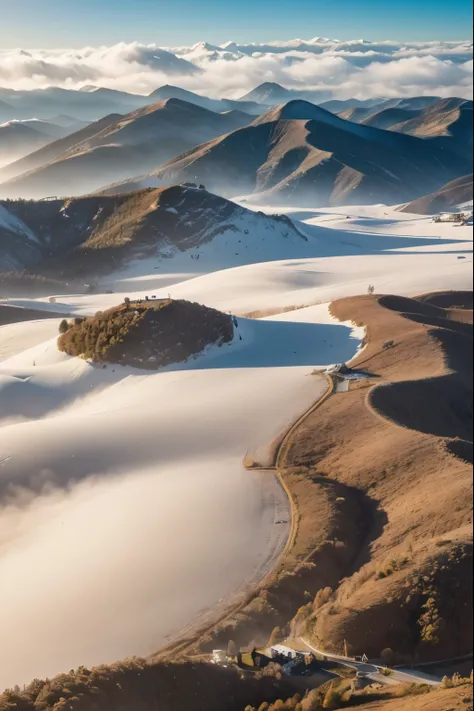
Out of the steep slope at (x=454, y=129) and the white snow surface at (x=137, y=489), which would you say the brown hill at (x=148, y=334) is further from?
the steep slope at (x=454, y=129)

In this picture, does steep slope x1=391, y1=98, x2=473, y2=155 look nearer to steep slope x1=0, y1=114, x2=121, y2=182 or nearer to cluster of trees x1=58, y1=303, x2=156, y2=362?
steep slope x1=0, y1=114, x2=121, y2=182

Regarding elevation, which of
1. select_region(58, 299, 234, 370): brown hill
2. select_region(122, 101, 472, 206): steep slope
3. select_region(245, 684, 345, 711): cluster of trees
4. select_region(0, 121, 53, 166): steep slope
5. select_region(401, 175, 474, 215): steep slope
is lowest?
select_region(245, 684, 345, 711): cluster of trees

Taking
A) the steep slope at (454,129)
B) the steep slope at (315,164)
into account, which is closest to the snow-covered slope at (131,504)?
the steep slope at (315,164)

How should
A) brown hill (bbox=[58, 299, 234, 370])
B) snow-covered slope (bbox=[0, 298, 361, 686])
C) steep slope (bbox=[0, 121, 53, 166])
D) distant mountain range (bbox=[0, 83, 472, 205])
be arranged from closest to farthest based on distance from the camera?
snow-covered slope (bbox=[0, 298, 361, 686])
brown hill (bbox=[58, 299, 234, 370])
distant mountain range (bbox=[0, 83, 472, 205])
steep slope (bbox=[0, 121, 53, 166])

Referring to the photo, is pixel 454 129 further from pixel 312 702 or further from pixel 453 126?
pixel 312 702

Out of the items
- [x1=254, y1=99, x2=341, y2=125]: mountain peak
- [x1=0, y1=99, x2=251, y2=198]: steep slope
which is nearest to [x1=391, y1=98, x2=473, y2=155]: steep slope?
[x1=254, y1=99, x2=341, y2=125]: mountain peak

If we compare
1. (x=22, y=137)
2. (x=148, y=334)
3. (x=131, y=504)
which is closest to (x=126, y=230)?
(x=148, y=334)

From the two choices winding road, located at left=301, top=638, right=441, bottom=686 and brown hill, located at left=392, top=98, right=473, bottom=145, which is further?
brown hill, located at left=392, top=98, right=473, bottom=145

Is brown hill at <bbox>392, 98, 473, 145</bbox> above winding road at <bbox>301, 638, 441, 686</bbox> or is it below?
above

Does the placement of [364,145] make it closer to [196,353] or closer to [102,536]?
[196,353]
